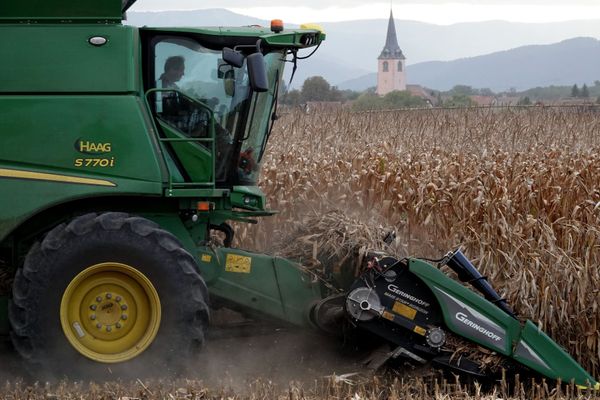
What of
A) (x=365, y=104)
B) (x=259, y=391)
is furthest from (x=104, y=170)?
(x=365, y=104)

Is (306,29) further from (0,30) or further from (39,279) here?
(39,279)

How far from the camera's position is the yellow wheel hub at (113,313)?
5.33 m

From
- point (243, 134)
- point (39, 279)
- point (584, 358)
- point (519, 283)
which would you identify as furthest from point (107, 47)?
point (584, 358)

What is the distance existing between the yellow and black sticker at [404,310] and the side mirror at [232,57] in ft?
5.95

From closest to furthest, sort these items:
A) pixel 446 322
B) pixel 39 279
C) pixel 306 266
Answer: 1. pixel 39 279
2. pixel 446 322
3. pixel 306 266

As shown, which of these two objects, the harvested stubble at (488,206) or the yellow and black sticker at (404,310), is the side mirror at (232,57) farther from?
the harvested stubble at (488,206)

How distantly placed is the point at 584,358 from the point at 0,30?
4.74 meters

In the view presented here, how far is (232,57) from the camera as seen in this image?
5504 mm

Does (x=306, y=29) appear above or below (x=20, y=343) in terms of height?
above

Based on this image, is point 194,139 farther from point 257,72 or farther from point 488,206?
point 488,206

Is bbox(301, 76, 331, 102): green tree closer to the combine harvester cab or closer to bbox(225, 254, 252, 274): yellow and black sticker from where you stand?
bbox(225, 254, 252, 274): yellow and black sticker

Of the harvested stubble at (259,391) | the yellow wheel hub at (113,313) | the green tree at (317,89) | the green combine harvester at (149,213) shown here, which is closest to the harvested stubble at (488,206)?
the green combine harvester at (149,213)

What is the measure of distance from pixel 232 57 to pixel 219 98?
1.18 ft

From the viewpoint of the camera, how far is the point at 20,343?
5.22m
